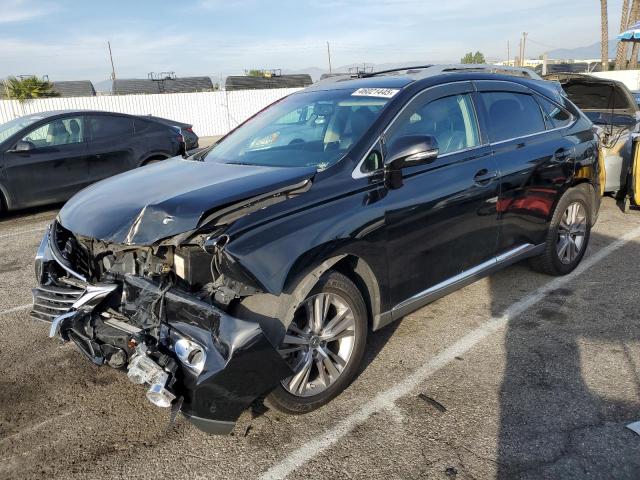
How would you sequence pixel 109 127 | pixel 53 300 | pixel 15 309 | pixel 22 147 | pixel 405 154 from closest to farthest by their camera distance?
pixel 53 300, pixel 405 154, pixel 15 309, pixel 22 147, pixel 109 127

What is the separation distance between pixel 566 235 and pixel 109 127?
737cm

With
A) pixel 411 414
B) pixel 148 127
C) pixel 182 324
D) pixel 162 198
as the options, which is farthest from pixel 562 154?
pixel 148 127

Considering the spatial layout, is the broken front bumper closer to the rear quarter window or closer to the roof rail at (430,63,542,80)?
the roof rail at (430,63,542,80)

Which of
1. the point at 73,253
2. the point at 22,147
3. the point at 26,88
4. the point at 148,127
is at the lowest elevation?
the point at 73,253

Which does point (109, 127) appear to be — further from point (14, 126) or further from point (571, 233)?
point (571, 233)

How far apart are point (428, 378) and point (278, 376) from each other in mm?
1237

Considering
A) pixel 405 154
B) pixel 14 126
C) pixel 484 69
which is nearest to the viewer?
pixel 405 154

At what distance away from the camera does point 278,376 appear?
8.86ft

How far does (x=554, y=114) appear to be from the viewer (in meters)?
4.93

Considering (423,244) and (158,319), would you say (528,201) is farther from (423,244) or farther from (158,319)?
(158,319)

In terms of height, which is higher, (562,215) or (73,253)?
(73,253)

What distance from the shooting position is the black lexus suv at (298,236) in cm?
261

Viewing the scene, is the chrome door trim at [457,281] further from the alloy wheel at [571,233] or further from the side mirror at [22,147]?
the side mirror at [22,147]

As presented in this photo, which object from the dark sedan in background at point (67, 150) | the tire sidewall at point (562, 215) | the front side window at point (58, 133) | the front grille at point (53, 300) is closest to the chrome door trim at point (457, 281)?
the tire sidewall at point (562, 215)
